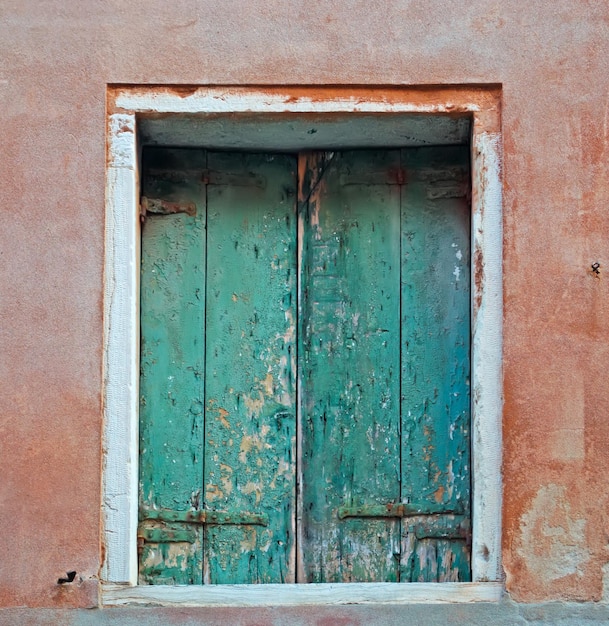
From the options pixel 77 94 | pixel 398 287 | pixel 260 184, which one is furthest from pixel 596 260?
pixel 77 94

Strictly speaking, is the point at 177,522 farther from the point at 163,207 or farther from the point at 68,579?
the point at 163,207

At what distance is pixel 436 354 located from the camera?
3559 millimetres

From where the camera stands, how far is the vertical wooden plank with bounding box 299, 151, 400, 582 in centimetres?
354

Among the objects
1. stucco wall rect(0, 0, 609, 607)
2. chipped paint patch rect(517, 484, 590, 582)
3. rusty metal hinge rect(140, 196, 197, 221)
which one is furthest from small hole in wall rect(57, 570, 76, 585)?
chipped paint patch rect(517, 484, 590, 582)

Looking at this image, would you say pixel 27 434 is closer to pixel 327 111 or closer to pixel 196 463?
pixel 196 463

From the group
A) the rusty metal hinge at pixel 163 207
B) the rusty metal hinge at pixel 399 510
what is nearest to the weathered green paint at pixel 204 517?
the rusty metal hinge at pixel 399 510

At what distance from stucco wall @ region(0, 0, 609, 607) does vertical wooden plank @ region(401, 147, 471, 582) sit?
23 centimetres

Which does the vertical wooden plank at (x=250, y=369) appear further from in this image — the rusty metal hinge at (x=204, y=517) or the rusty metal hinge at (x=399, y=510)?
the rusty metal hinge at (x=399, y=510)

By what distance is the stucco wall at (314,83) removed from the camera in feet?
10.9

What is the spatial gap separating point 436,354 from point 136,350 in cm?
95

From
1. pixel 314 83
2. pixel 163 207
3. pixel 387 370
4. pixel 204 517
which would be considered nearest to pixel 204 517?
pixel 204 517

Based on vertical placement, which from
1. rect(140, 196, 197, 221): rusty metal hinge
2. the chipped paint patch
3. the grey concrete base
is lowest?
the grey concrete base

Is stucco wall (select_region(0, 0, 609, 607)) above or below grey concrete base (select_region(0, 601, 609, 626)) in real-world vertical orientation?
above

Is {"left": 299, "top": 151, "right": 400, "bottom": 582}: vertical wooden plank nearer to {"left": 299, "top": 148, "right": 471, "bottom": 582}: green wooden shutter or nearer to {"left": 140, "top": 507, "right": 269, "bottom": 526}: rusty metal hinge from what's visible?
{"left": 299, "top": 148, "right": 471, "bottom": 582}: green wooden shutter
